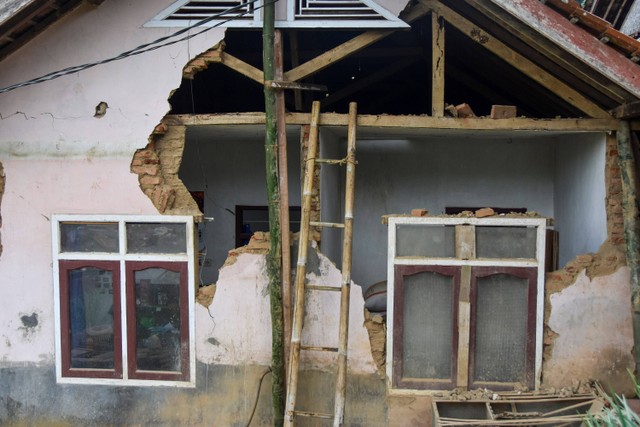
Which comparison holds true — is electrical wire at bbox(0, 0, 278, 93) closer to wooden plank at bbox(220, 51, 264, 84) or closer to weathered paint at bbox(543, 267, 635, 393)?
wooden plank at bbox(220, 51, 264, 84)

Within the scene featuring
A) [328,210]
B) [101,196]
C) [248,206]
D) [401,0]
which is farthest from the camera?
[248,206]

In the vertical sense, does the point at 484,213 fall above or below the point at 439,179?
below

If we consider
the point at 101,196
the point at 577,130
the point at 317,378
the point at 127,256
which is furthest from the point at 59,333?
the point at 577,130

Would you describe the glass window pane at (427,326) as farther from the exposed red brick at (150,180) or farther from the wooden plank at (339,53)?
the exposed red brick at (150,180)

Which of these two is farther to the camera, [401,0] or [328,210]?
[328,210]

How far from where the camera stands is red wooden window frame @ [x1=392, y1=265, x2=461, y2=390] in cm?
526

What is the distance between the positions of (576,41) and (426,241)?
2.21m

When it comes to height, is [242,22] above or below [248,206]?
above

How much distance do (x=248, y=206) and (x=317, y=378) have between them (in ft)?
11.2

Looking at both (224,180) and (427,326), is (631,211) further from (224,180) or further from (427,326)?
(224,180)

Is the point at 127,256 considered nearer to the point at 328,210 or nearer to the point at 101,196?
the point at 101,196

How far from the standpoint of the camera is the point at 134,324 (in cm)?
557

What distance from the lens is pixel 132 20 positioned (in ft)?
17.1

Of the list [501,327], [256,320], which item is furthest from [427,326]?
[256,320]
